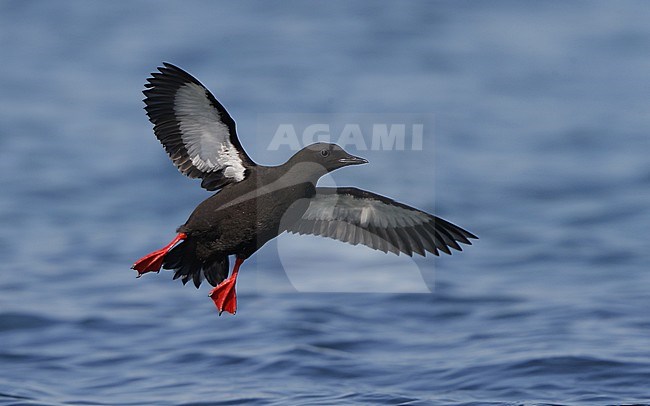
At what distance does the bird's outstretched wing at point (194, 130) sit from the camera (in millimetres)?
7887

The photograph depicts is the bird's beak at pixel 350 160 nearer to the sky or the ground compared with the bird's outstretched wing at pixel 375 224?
nearer to the sky

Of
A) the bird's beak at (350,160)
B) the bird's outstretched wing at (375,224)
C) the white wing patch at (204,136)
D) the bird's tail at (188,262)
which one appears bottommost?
the bird's tail at (188,262)

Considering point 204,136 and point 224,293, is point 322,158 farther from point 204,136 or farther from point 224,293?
point 224,293

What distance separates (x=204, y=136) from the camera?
26.5 ft

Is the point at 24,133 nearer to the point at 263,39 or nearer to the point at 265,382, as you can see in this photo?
the point at 263,39

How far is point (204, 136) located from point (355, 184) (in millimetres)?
7826

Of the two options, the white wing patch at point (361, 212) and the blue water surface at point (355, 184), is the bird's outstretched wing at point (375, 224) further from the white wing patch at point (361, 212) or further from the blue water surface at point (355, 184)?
the blue water surface at point (355, 184)

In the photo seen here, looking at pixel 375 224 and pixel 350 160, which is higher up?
pixel 350 160

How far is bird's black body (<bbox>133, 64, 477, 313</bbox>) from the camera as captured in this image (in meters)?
7.66

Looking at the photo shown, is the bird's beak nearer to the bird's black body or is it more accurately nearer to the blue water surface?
the bird's black body

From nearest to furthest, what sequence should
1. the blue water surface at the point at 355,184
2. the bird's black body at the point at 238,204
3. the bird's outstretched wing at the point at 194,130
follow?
1. the bird's black body at the point at 238,204
2. the bird's outstretched wing at the point at 194,130
3. the blue water surface at the point at 355,184

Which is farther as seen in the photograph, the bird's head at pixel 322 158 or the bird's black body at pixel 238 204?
the bird's head at pixel 322 158

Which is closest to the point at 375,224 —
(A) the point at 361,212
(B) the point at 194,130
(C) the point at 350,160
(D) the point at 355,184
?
(A) the point at 361,212

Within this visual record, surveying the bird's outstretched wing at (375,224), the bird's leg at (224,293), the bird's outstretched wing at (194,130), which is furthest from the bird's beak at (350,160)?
the bird's leg at (224,293)
